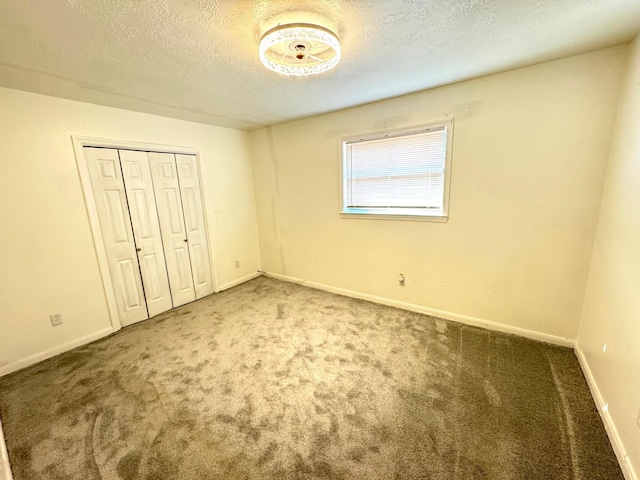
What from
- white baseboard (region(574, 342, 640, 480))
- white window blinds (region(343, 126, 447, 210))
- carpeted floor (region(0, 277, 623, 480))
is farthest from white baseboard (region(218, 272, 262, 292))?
white baseboard (region(574, 342, 640, 480))

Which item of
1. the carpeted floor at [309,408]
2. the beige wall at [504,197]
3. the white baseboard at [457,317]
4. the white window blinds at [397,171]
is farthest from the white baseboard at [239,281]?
the white window blinds at [397,171]

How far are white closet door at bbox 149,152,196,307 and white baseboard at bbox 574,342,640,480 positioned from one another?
13.3 ft

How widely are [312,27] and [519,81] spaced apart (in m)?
1.87

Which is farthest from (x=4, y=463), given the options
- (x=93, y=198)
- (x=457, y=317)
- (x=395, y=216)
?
(x=457, y=317)

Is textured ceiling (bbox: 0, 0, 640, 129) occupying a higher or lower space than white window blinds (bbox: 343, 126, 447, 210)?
higher

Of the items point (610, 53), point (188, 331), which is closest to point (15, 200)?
point (188, 331)

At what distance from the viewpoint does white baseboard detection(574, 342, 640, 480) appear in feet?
4.13

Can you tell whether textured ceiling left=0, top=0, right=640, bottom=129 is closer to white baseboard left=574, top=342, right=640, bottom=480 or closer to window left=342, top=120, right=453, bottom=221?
window left=342, top=120, right=453, bottom=221

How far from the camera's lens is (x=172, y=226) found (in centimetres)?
328

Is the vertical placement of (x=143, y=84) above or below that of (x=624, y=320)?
above

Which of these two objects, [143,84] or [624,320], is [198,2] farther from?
[624,320]

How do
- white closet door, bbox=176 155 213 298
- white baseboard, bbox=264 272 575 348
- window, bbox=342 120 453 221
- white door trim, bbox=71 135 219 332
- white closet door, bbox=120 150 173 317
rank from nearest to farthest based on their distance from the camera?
1. white baseboard, bbox=264 272 575 348
2. white door trim, bbox=71 135 219 332
3. window, bbox=342 120 453 221
4. white closet door, bbox=120 150 173 317
5. white closet door, bbox=176 155 213 298

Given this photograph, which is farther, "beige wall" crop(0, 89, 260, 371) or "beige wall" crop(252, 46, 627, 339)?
"beige wall" crop(0, 89, 260, 371)

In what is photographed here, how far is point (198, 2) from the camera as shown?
1.25 metres
